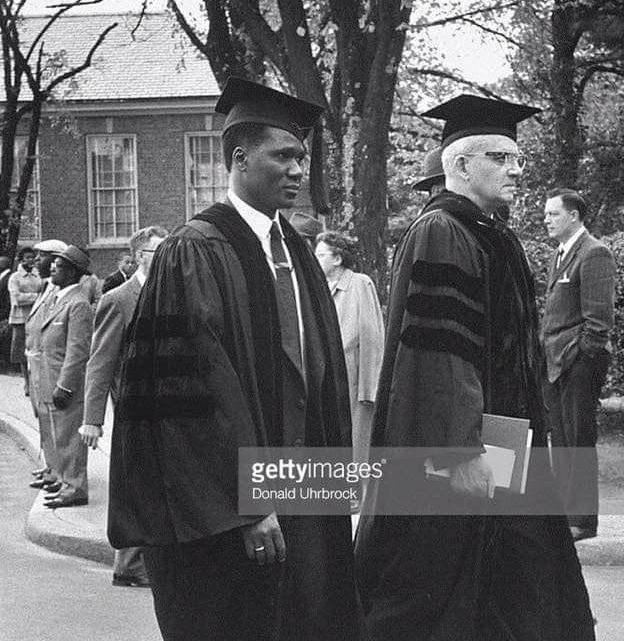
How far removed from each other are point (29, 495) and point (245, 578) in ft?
21.8

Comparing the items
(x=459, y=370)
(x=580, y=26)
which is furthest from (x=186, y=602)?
(x=580, y=26)

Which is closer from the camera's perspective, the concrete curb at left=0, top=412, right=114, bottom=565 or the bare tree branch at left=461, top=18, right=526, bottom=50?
the concrete curb at left=0, top=412, right=114, bottom=565

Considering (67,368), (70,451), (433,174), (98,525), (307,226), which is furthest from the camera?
(70,451)

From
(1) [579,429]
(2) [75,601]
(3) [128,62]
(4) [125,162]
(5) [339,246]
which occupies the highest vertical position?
(3) [128,62]

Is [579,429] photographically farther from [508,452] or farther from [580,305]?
[508,452]

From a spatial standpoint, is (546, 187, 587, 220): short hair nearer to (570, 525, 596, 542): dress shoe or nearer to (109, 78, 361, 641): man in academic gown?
(570, 525, 596, 542): dress shoe

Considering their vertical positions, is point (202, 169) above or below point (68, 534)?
above

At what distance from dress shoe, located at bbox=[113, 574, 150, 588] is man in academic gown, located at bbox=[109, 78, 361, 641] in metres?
2.97

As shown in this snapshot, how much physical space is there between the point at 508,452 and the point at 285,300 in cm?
95

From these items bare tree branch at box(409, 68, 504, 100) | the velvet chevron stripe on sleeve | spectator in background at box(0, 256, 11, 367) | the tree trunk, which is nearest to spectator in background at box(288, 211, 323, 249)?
the velvet chevron stripe on sleeve

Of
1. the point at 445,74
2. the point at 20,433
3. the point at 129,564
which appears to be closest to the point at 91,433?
the point at 129,564

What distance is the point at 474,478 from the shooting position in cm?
423

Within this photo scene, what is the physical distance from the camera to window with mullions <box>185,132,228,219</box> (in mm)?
30094

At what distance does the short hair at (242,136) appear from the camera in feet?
13.2
